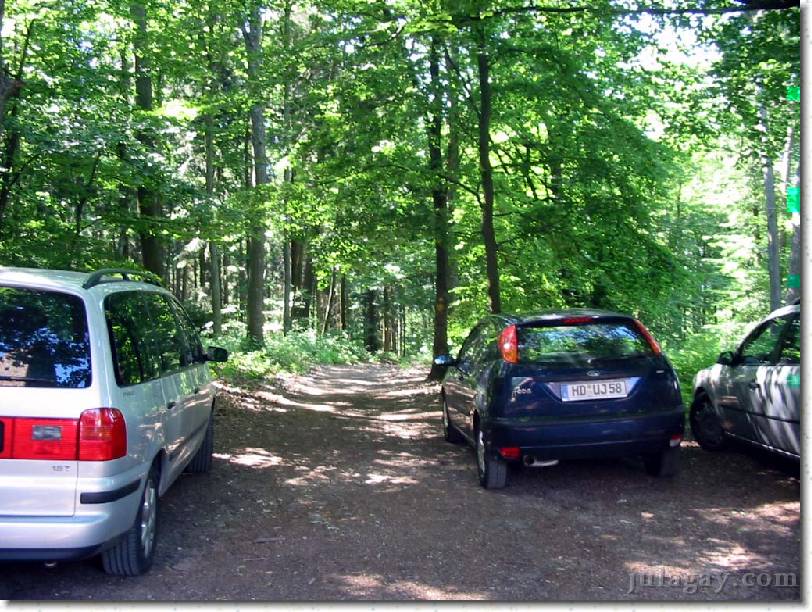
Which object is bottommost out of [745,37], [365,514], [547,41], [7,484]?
[365,514]

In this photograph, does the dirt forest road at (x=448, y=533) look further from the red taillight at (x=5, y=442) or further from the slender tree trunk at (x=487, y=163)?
the slender tree trunk at (x=487, y=163)

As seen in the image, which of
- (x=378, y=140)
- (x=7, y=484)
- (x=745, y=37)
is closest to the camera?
(x=7, y=484)

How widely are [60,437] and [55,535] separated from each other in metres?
0.54

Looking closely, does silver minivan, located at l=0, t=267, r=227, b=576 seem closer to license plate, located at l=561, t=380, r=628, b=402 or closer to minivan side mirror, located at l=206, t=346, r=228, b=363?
minivan side mirror, located at l=206, t=346, r=228, b=363

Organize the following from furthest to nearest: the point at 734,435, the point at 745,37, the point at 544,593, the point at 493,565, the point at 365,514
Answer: the point at 745,37 → the point at 734,435 → the point at 365,514 → the point at 493,565 → the point at 544,593

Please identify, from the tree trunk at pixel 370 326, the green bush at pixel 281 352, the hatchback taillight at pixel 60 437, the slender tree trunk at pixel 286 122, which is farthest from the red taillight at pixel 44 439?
the tree trunk at pixel 370 326

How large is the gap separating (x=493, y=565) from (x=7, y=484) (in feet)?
10.2

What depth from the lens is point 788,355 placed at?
6.77m

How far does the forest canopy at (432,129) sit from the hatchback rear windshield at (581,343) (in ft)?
11.2

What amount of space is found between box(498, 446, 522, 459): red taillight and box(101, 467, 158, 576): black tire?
3221 millimetres

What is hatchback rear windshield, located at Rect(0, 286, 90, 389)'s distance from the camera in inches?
165

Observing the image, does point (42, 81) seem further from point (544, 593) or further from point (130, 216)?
point (544, 593)

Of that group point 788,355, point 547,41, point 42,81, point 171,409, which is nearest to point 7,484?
point 171,409

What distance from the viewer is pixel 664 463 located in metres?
7.32
